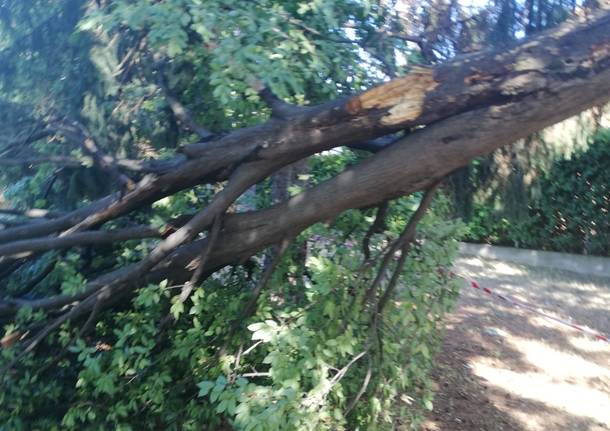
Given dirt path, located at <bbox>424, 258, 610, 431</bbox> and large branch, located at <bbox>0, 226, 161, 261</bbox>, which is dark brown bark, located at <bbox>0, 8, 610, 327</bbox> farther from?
dirt path, located at <bbox>424, 258, 610, 431</bbox>

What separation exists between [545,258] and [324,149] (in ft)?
32.0

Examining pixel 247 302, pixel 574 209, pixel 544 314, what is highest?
pixel 247 302

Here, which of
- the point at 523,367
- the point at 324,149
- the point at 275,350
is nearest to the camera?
the point at 275,350

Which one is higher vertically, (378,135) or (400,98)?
(400,98)

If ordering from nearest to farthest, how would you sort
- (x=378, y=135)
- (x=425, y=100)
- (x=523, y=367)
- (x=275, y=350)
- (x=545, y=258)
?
(x=275, y=350) → (x=425, y=100) → (x=378, y=135) → (x=523, y=367) → (x=545, y=258)

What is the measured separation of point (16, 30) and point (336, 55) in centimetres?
329

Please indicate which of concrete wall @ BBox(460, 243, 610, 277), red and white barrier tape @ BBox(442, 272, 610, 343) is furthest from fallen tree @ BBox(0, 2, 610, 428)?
concrete wall @ BBox(460, 243, 610, 277)

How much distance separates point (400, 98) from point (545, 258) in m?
9.87

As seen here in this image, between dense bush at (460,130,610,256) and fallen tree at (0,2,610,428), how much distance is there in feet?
25.7

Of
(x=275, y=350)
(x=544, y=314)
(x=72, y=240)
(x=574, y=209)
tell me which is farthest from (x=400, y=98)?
(x=574, y=209)

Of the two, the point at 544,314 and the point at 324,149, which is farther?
the point at 544,314

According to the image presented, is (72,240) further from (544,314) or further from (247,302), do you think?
(544,314)

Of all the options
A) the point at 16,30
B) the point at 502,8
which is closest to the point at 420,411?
the point at 502,8

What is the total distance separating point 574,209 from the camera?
40.5 feet
